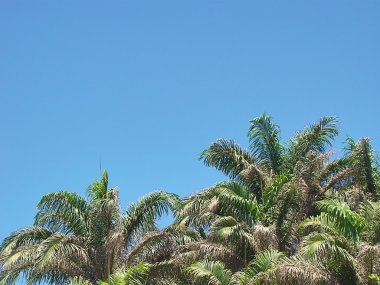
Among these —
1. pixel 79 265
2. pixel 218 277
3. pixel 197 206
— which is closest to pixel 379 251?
pixel 218 277

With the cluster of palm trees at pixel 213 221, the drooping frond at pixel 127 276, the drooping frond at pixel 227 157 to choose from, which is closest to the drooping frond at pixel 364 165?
the cluster of palm trees at pixel 213 221

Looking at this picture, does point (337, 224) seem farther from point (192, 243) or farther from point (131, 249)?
point (131, 249)

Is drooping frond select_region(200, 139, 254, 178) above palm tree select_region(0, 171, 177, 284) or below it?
above

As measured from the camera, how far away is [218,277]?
63.6 feet

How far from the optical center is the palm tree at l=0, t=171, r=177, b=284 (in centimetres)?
2306

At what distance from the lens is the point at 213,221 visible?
23547mm

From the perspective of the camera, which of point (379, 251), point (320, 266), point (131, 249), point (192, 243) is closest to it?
point (379, 251)

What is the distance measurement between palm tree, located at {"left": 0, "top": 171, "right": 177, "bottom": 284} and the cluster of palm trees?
33mm

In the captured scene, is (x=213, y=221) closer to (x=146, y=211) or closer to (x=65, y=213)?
(x=146, y=211)

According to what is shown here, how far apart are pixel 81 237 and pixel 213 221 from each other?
438 centimetres

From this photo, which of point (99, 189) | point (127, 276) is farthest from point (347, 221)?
point (99, 189)

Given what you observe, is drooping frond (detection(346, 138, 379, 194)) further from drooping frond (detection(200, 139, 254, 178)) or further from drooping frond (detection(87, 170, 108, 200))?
drooping frond (detection(87, 170, 108, 200))

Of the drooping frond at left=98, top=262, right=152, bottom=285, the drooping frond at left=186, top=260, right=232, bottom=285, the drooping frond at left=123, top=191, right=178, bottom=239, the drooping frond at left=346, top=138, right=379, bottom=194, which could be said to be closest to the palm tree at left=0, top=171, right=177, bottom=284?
the drooping frond at left=123, top=191, right=178, bottom=239

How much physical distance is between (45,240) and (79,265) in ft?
4.34
